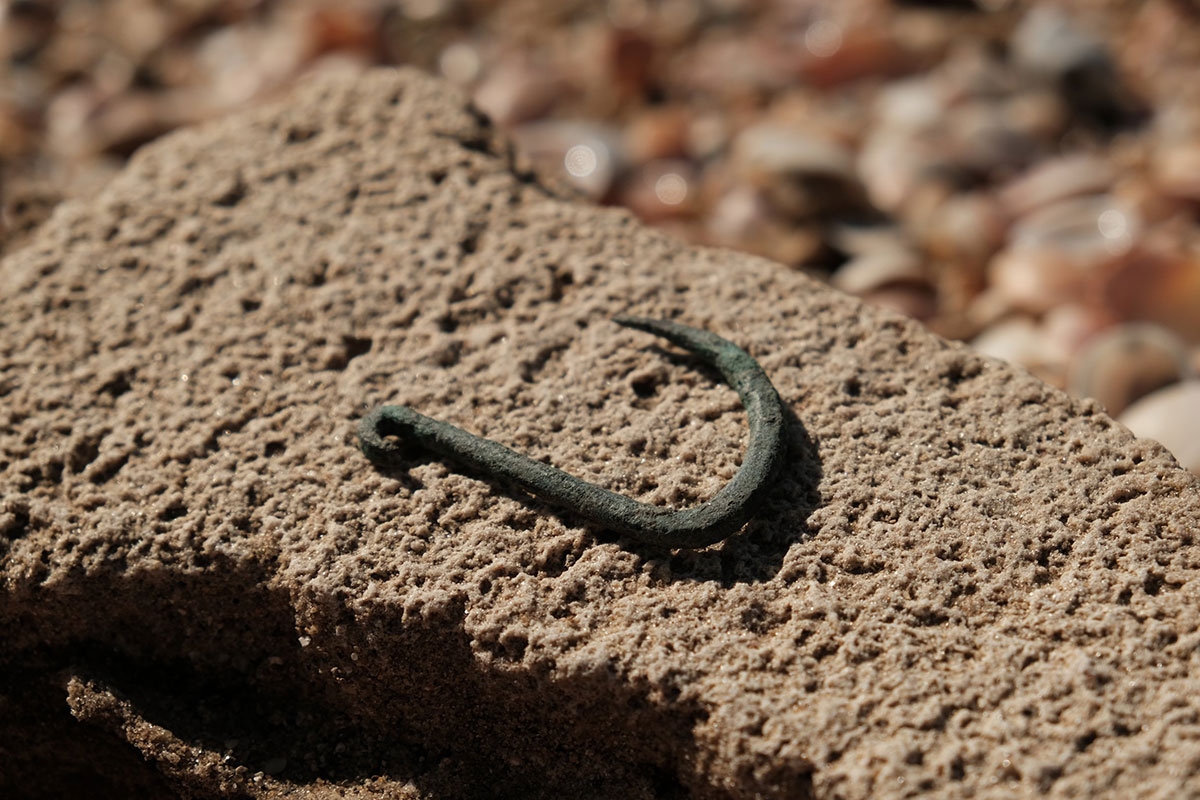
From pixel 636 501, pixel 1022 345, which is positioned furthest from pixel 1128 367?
pixel 636 501

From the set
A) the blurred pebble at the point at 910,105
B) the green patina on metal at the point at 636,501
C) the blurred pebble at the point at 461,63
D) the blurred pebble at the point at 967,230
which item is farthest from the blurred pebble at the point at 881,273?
the blurred pebble at the point at 461,63

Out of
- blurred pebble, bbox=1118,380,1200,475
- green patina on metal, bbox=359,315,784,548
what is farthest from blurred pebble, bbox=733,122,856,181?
green patina on metal, bbox=359,315,784,548

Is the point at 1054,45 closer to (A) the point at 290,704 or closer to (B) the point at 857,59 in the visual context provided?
(B) the point at 857,59

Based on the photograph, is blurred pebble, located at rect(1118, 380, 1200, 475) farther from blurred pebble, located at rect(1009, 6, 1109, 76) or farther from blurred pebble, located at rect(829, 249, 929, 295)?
blurred pebble, located at rect(1009, 6, 1109, 76)

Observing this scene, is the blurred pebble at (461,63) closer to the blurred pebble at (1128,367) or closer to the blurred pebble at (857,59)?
the blurred pebble at (857,59)

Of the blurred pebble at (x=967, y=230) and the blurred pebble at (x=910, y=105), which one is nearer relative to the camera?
the blurred pebble at (x=967, y=230)

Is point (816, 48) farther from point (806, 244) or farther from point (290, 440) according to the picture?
point (290, 440)
